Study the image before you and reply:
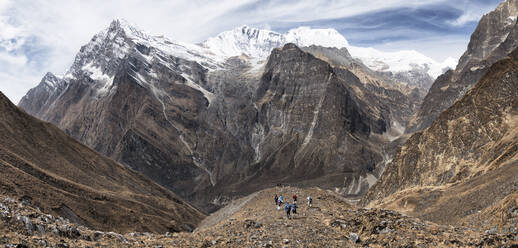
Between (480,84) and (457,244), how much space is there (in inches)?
4668

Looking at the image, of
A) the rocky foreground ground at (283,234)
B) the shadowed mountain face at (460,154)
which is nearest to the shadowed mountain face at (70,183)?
the rocky foreground ground at (283,234)

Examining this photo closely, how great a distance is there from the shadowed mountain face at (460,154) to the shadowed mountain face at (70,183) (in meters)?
54.4

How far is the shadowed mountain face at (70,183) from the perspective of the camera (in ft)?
205

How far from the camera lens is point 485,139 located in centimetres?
10588

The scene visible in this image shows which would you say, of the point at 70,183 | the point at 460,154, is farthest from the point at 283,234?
the point at 460,154

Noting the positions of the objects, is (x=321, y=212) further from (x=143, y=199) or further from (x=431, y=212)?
(x=143, y=199)

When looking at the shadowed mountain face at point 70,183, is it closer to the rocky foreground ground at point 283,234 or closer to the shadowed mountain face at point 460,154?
the rocky foreground ground at point 283,234

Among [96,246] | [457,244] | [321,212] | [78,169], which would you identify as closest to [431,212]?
[321,212]

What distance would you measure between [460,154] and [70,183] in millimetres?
94393

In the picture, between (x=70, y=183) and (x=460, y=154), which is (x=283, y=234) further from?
(x=460, y=154)

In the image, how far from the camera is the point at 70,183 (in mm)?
77375

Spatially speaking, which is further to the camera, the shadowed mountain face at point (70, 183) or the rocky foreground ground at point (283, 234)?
the shadowed mountain face at point (70, 183)

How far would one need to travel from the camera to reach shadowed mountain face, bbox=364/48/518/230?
77938mm

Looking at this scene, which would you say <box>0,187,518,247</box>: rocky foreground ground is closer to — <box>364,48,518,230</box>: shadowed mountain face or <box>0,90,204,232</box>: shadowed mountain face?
<box>0,90,204,232</box>: shadowed mountain face
